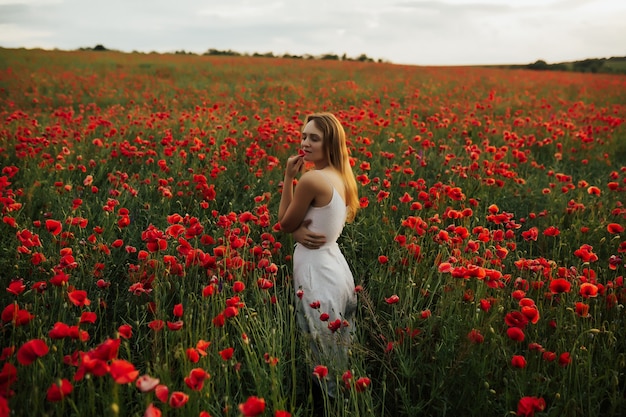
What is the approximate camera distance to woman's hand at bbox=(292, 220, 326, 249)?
2.57 meters

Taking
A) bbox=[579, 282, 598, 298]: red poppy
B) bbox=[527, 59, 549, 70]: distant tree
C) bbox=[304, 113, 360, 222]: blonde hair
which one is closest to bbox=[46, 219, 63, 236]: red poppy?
bbox=[304, 113, 360, 222]: blonde hair

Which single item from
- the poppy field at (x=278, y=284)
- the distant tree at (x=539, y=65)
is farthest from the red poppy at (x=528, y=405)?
the distant tree at (x=539, y=65)

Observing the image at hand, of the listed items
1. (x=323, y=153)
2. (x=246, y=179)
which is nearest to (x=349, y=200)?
(x=323, y=153)

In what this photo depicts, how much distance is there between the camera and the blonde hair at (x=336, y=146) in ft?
8.89

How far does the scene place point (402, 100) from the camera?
11.4 metres

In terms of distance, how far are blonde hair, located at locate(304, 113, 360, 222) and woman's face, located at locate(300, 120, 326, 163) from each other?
22mm

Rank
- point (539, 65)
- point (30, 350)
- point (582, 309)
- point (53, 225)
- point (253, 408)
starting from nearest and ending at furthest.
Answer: point (253, 408), point (30, 350), point (582, 309), point (53, 225), point (539, 65)

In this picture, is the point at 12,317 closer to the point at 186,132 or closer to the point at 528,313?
the point at 528,313

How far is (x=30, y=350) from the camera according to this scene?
4.66ft

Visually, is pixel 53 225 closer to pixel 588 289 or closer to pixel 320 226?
pixel 320 226

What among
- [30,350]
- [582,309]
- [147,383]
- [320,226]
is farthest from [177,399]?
[582,309]

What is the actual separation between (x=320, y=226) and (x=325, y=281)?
0.98 ft

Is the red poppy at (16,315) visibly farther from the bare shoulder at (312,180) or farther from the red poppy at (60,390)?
the bare shoulder at (312,180)

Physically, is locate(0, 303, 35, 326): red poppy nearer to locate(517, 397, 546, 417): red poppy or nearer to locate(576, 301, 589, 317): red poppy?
A: locate(517, 397, 546, 417): red poppy
